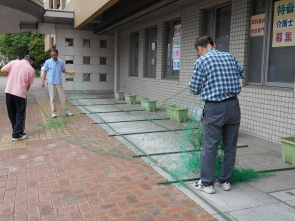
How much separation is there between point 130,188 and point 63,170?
3.92ft

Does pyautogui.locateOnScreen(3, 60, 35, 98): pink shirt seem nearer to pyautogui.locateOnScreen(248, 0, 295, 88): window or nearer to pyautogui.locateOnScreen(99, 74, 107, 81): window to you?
pyautogui.locateOnScreen(248, 0, 295, 88): window

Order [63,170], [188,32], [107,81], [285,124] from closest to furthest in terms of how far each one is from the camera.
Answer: [63,170] < [285,124] < [188,32] < [107,81]

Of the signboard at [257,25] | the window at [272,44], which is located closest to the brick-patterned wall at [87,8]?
the signboard at [257,25]

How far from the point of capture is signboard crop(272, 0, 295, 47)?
5.48 meters

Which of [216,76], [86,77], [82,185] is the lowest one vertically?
[82,185]

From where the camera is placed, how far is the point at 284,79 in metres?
5.76

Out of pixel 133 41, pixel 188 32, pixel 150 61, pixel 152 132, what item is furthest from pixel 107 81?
pixel 152 132

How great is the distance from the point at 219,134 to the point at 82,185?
5.97 feet

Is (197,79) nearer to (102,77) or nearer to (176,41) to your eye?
(176,41)

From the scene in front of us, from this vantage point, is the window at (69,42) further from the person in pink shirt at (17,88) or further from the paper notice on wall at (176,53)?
the person in pink shirt at (17,88)

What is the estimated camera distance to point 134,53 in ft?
44.2

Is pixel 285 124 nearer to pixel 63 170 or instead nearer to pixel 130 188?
pixel 130 188

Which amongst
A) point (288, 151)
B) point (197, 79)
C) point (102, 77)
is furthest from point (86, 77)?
point (197, 79)

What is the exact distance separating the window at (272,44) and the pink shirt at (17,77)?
4.66 meters
